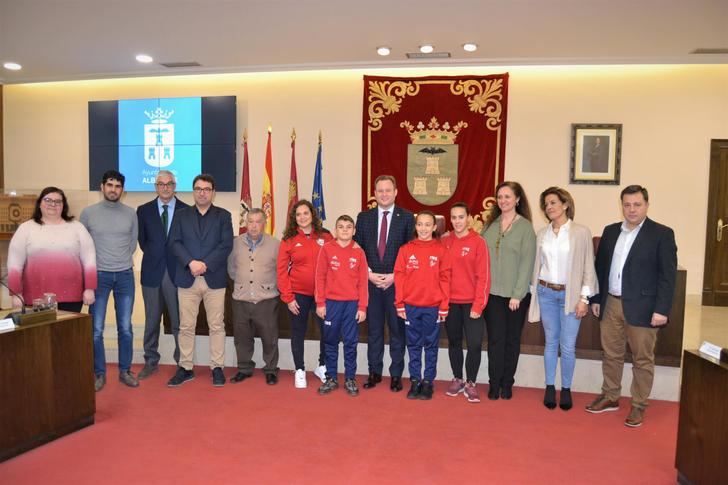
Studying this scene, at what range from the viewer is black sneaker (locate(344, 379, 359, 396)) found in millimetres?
3852

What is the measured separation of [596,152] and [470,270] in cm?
401

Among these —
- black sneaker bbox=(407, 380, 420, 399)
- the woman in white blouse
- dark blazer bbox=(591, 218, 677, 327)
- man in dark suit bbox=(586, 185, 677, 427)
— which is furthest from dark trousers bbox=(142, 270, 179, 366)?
dark blazer bbox=(591, 218, 677, 327)

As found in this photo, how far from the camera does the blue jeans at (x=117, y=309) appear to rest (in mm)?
3932

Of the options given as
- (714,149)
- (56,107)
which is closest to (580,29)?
(714,149)

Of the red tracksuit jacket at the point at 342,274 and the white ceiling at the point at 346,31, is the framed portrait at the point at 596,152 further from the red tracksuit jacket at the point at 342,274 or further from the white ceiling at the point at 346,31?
the red tracksuit jacket at the point at 342,274

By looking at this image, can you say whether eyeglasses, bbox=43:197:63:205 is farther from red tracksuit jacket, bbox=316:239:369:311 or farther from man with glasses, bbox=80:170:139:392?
red tracksuit jacket, bbox=316:239:369:311

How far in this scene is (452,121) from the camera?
691cm

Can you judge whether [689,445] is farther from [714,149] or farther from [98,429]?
[714,149]

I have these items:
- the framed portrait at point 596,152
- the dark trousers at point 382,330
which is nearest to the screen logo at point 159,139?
the dark trousers at point 382,330

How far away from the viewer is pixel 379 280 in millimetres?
3914

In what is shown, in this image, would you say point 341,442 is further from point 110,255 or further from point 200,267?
point 110,255

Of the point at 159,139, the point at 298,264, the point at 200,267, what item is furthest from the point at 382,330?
the point at 159,139

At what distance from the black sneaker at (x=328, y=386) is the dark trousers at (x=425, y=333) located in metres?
0.63

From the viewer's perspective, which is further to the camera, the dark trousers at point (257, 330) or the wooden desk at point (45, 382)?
the dark trousers at point (257, 330)
